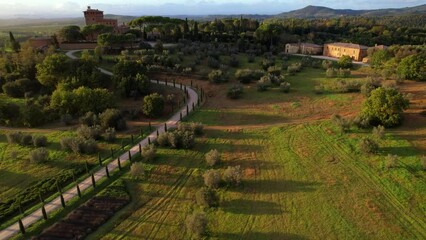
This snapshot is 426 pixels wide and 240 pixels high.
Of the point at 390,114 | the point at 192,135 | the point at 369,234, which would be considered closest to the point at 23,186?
the point at 192,135

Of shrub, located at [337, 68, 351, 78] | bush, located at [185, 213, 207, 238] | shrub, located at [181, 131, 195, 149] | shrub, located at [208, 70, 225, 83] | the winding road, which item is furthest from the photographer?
shrub, located at [337, 68, 351, 78]

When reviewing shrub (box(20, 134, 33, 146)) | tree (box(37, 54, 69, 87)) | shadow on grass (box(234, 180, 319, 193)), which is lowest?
shadow on grass (box(234, 180, 319, 193))

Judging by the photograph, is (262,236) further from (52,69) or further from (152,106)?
(52,69)

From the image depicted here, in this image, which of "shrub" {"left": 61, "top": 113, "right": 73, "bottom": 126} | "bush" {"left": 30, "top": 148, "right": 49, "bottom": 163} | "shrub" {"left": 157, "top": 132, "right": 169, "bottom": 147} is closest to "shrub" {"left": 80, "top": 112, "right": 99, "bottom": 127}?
"shrub" {"left": 61, "top": 113, "right": 73, "bottom": 126}

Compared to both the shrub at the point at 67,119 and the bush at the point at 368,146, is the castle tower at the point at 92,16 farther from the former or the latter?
the bush at the point at 368,146

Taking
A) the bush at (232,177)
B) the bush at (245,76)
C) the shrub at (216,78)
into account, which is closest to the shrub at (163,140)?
the bush at (232,177)

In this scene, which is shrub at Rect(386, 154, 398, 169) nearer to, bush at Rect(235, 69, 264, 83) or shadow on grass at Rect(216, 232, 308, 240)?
shadow on grass at Rect(216, 232, 308, 240)
